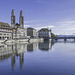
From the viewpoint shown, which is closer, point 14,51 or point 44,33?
point 14,51

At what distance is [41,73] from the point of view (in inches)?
846

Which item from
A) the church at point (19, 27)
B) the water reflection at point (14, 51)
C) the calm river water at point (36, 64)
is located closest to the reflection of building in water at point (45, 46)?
the water reflection at point (14, 51)

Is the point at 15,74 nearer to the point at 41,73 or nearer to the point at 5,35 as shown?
the point at 41,73

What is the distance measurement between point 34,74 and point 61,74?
168 inches

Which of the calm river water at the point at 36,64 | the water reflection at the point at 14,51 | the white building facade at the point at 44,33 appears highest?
the white building facade at the point at 44,33

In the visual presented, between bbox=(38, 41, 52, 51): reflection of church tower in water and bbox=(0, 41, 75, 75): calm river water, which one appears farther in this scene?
bbox=(38, 41, 52, 51): reflection of church tower in water

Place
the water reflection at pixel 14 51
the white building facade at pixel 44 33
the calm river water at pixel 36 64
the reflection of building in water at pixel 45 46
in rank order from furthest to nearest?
the white building facade at pixel 44 33
the reflection of building in water at pixel 45 46
the water reflection at pixel 14 51
the calm river water at pixel 36 64

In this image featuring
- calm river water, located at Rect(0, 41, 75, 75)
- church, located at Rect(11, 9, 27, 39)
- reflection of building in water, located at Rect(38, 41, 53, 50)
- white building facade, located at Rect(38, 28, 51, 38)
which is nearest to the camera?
calm river water, located at Rect(0, 41, 75, 75)

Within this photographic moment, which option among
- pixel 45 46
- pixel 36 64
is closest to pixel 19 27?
pixel 45 46

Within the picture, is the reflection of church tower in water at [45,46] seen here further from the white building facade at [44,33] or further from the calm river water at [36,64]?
the white building facade at [44,33]

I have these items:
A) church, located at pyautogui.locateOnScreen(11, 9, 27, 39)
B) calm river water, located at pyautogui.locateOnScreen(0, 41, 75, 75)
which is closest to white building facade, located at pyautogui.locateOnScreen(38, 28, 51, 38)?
church, located at pyautogui.locateOnScreen(11, 9, 27, 39)

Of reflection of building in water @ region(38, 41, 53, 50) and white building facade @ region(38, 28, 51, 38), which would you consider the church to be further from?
reflection of building in water @ region(38, 41, 53, 50)

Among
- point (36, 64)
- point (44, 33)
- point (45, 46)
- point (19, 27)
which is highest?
point (19, 27)

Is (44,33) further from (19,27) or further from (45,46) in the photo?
(45,46)
